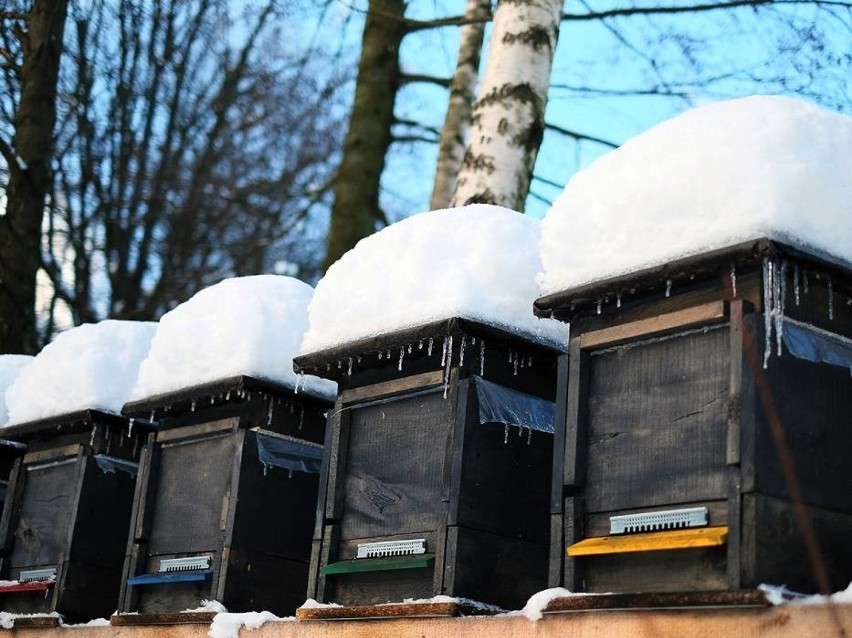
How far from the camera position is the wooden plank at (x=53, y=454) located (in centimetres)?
696

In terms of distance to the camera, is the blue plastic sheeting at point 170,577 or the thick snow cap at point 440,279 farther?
the blue plastic sheeting at point 170,577

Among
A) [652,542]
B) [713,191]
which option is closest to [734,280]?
[713,191]

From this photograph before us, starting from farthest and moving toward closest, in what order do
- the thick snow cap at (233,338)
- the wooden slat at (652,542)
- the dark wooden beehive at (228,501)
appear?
the thick snow cap at (233,338)
the dark wooden beehive at (228,501)
the wooden slat at (652,542)

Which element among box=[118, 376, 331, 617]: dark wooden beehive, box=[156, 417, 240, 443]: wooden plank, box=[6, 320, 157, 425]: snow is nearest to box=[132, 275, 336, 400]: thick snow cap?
box=[118, 376, 331, 617]: dark wooden beehive

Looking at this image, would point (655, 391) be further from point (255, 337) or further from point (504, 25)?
point (504, 25)

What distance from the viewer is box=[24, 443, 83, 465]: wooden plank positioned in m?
6.96

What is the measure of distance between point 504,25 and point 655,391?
4189mm

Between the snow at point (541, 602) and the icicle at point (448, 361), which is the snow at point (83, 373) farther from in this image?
the snow at point (541, 602)

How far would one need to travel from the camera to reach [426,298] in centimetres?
488

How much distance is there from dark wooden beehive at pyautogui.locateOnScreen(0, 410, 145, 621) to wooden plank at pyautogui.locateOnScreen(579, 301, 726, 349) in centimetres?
352

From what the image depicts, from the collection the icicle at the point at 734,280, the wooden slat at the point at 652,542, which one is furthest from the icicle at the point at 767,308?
the wooden slat at the point at 652,542

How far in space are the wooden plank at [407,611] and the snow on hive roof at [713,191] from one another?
122 centimetres

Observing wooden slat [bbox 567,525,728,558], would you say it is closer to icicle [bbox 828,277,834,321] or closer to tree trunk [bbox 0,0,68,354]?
icicle [bbox 828,277,834,321]

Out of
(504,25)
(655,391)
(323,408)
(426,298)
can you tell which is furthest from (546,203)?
(655,391)
